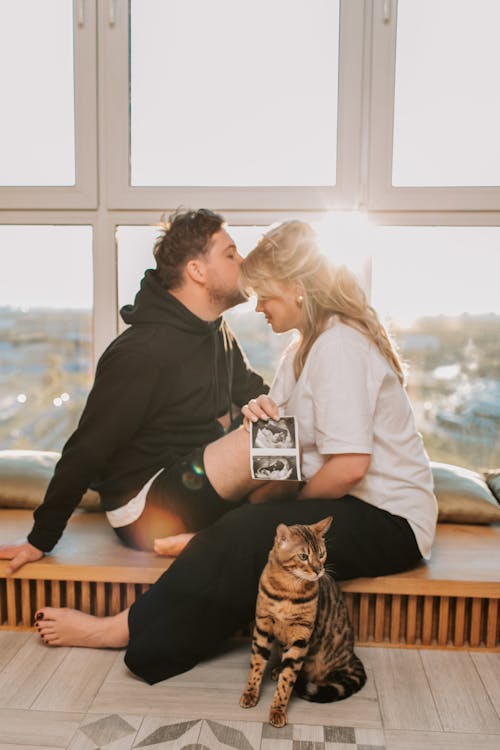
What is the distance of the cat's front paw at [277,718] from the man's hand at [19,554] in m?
0.78

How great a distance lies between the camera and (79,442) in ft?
6.27

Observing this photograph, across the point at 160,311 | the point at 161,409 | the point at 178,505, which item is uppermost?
the point at 160,311

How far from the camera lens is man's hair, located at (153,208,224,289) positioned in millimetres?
2199

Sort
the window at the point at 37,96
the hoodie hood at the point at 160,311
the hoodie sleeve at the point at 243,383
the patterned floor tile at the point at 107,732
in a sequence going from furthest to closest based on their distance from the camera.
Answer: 1. the window at the point at 37,96
2. the hoodie sleeve at the point at 243,383
3. the hoodie hood at the point at 160,311
4. the patterned floor tile at the point at 107,732

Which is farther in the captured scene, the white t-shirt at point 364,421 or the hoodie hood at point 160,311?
the hoodie hood at point 160,311

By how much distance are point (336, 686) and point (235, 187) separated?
70.5 inches

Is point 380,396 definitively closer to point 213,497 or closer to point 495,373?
point 213,497

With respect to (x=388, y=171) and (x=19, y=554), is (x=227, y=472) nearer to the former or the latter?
(x=19, y=554)

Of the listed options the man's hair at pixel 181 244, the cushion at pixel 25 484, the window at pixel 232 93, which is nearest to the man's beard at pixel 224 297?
the man's hair at pixel 181 244

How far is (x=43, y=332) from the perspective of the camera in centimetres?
284

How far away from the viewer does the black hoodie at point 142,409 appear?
1.90 metres

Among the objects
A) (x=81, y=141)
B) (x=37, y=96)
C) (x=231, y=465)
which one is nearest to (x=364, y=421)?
(x=231, y=465)

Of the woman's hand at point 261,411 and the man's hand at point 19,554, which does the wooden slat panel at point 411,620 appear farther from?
the man's hand at point 19,554

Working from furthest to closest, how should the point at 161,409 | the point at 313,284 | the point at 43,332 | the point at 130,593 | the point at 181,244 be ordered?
the point at 43,332 < the point at 181,244 < the point at 161,409 < the point at 130,593 < the point at 313,284
